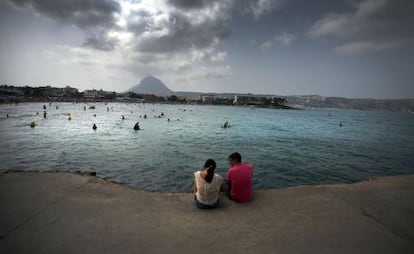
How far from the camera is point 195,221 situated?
4941mm

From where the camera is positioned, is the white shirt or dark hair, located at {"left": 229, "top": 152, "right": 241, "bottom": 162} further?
dark hair, located at {"left": 229, "top": 152, "right": 241, "bottom": 162}

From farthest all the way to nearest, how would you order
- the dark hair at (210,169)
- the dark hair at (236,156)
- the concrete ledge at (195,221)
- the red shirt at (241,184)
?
1. the dark hair at (236,156)
2. the red shirt at (241,184)
3. the dark hair at (210,169)
4. the concrete ledge at (195,221)

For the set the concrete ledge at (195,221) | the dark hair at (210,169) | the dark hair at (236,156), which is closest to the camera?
the concrete ledge at (195,221)

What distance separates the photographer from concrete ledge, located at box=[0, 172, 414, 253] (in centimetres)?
396

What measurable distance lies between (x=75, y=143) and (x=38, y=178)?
1594 centimetres

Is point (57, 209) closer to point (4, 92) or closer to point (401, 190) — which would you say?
point (401, 190)

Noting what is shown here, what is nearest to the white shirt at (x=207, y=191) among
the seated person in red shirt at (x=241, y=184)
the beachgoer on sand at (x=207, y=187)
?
the beachgoer on sand at (x=207, y=187)

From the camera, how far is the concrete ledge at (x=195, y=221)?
13.0ft

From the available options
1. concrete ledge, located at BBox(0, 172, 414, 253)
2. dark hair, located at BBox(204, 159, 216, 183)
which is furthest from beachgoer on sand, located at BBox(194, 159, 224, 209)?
concrete ledge, located at BBox(0, 172, 414, 253)

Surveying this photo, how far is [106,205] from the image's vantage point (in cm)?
567

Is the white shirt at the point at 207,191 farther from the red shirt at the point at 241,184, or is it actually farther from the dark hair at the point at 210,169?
the red shirt at the point at 241,184

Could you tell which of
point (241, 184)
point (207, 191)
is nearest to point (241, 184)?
point (241, 184)

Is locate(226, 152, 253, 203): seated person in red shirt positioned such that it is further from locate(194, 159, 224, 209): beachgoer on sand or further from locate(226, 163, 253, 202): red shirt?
locate(194, 159, 224, 209): beachgoer on sand

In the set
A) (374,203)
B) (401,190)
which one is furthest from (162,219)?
(401,190)
